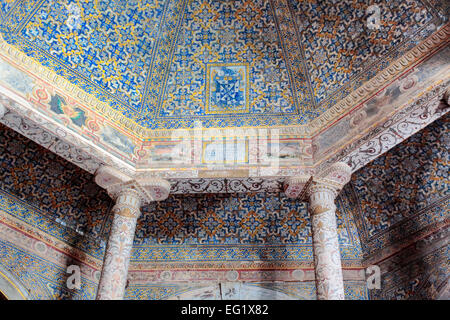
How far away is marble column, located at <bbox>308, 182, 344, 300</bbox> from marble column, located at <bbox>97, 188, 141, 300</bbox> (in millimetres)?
2273

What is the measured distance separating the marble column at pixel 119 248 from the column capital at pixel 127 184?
4 centimetres

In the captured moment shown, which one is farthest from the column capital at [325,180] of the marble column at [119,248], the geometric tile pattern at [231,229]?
the marble column at [119,248]

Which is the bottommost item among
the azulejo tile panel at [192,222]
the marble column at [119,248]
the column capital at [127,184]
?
the marble column at [119,248]

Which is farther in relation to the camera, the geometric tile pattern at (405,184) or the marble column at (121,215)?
the geometric tile pattern at (405,184)

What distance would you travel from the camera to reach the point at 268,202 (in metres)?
8.51

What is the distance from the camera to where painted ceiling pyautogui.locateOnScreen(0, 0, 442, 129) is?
7.00 metres

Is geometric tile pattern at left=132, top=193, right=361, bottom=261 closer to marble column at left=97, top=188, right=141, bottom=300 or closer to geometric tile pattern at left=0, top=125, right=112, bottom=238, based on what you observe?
geometric tile pattern at left=0, top=125, right=112, bottom=238

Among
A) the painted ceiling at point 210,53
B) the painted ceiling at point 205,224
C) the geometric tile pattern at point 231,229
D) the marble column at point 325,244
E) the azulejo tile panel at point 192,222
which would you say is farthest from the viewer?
the geometric tile pattern at point 231,229

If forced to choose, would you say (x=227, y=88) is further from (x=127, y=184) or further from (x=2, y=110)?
(x=2, y=110)

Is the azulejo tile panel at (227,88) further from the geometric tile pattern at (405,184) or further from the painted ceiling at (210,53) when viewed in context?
the geometric tile pattern at (405,184)

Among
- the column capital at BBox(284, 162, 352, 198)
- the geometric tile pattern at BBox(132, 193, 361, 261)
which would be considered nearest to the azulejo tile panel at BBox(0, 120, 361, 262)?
the geometric tile pattern at BBox(132, 193, 361, 261)

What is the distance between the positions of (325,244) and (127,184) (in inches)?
105

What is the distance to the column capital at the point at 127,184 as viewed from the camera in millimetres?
6848
